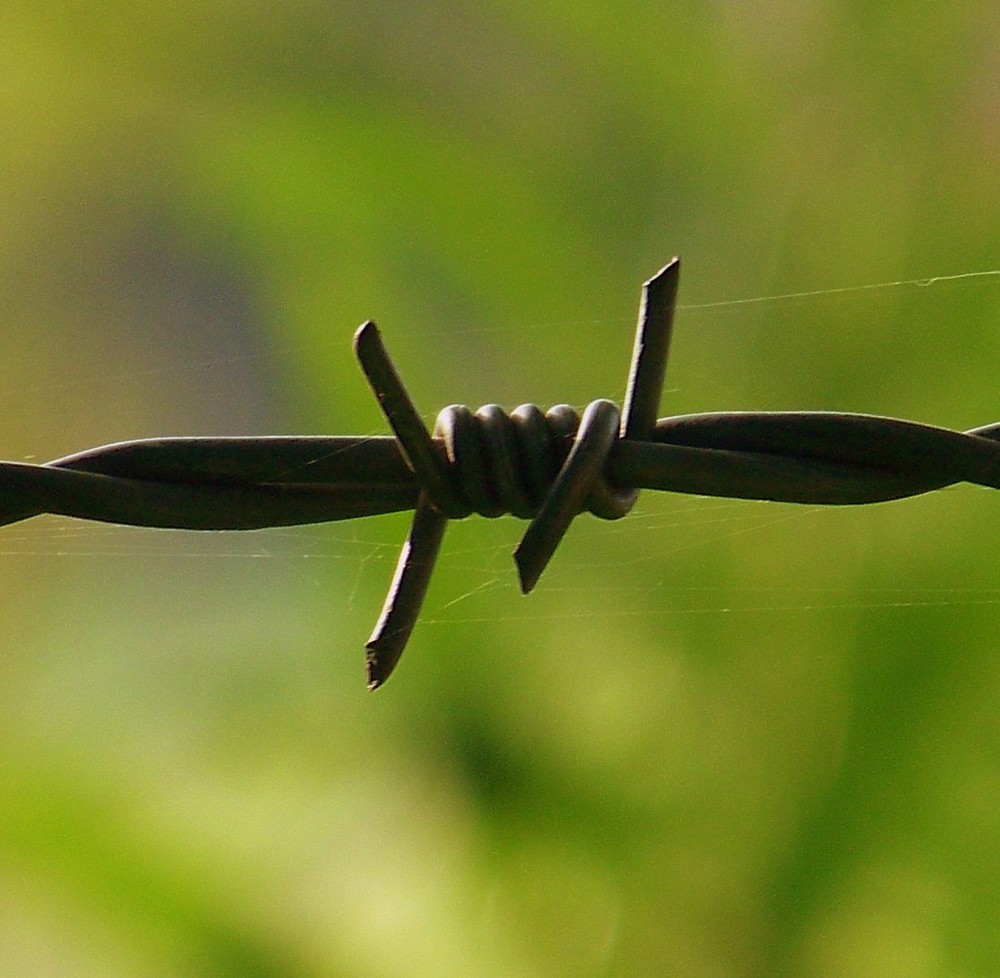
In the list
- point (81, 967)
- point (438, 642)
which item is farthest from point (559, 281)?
point (81, 967)

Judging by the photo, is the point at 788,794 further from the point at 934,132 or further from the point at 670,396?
the point at 934,132

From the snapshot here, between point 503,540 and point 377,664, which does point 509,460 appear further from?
point 503,540

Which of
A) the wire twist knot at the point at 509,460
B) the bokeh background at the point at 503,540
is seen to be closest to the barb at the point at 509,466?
the wire twist knot at the point at 509,460

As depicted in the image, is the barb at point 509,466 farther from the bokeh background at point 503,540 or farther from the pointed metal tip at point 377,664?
the bokeh background at point 503,540

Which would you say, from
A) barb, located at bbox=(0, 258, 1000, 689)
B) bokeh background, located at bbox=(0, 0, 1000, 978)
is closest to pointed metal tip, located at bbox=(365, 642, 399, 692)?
barb, located at bbox=(0, 258, 1000, 689)

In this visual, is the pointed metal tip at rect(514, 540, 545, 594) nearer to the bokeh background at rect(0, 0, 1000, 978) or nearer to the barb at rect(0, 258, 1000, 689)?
the barb at rect(0, 258, 1000, 689)

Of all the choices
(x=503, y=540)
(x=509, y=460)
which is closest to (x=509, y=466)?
(x=509, y=460)
